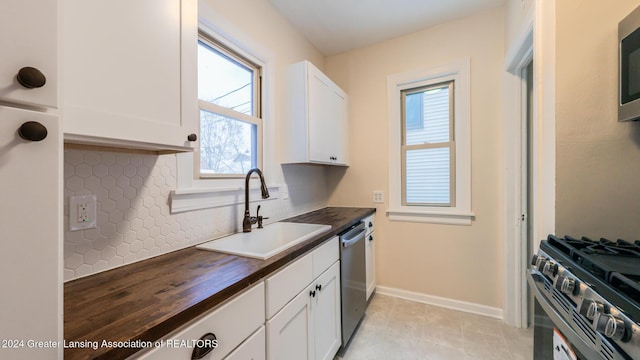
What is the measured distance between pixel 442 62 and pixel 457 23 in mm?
344

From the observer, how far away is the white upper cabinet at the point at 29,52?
0.42 metres

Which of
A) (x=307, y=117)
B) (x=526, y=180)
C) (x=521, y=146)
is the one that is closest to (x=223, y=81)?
(x=307, y=117)

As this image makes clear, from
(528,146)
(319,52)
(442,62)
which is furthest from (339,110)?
(528,146)

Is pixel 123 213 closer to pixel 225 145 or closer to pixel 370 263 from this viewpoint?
pixel 225 145

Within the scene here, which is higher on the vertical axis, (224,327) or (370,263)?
(224,327)

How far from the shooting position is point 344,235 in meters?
1.75

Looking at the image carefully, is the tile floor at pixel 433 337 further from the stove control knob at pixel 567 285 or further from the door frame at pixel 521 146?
the stove control knob at pixel 567 285

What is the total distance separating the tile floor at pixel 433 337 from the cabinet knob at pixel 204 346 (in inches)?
50.6

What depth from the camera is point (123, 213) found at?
1053 mm

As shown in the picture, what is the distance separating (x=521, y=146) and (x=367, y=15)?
5.51 ft

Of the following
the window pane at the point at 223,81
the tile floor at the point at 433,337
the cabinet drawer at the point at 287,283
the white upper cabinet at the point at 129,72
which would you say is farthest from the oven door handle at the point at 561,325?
the window pane at the point at 223,81

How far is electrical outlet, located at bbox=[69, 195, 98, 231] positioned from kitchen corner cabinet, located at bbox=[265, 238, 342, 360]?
28.0 inches

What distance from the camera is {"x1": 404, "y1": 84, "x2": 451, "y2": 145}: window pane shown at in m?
2.42

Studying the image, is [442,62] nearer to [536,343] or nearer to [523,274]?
[523,274]
